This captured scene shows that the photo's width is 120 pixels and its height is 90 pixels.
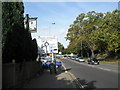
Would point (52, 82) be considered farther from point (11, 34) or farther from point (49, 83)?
point (11, 34)

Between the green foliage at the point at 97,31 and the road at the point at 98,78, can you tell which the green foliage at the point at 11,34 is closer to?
the road at the point at 98,78

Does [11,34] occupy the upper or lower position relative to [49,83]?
upper

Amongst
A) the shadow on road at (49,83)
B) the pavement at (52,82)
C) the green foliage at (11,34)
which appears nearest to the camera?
the green foliage at (11,34)

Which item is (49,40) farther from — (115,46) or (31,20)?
(115,46)

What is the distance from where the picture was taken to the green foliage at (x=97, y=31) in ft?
138

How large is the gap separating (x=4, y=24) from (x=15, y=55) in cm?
178

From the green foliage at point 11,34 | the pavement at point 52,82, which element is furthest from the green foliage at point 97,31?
the green foliage at point 11,34

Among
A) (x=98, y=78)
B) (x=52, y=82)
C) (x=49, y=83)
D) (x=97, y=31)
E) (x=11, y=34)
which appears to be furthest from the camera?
(x=97, y=31)

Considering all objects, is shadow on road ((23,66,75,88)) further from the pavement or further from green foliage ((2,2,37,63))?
green foliage ((2,2,37,63))

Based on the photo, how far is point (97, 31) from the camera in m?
47.7

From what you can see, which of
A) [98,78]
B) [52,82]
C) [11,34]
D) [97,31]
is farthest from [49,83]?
[97,31]

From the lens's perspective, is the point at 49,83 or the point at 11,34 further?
the point at 49,83

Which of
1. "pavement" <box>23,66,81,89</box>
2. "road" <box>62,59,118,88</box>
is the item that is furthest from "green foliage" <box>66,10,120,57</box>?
"pavement" <box>23,66,81,89</box>

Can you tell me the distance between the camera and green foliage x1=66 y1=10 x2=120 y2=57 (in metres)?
42.0
